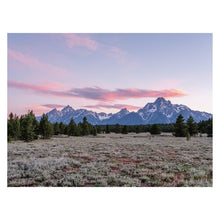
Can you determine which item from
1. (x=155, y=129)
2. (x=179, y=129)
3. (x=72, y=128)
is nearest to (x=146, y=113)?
(x=179, y=129)

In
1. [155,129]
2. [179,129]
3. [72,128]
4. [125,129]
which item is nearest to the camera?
[179,129]

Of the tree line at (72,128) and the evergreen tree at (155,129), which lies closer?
the tree line at (72,128)

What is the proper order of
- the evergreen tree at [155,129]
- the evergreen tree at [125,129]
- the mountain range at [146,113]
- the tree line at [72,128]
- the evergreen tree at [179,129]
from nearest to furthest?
the mountain range at [146,113]
the tree line at [72,128]
the evergreen tree at [179,129]
the evergreen tree at [155,129]
the evergreen tree at [125,129]

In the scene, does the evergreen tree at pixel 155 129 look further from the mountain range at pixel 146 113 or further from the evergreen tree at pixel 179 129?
the mountain range at pixel 146 113

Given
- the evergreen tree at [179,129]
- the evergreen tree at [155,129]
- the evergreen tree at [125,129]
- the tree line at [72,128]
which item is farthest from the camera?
the evergreen tree at [125,129]

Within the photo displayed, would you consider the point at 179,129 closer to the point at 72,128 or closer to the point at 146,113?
the point at 146,113

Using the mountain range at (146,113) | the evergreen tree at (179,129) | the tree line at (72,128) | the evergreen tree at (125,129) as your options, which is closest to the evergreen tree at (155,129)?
the tree line at (72,128)
